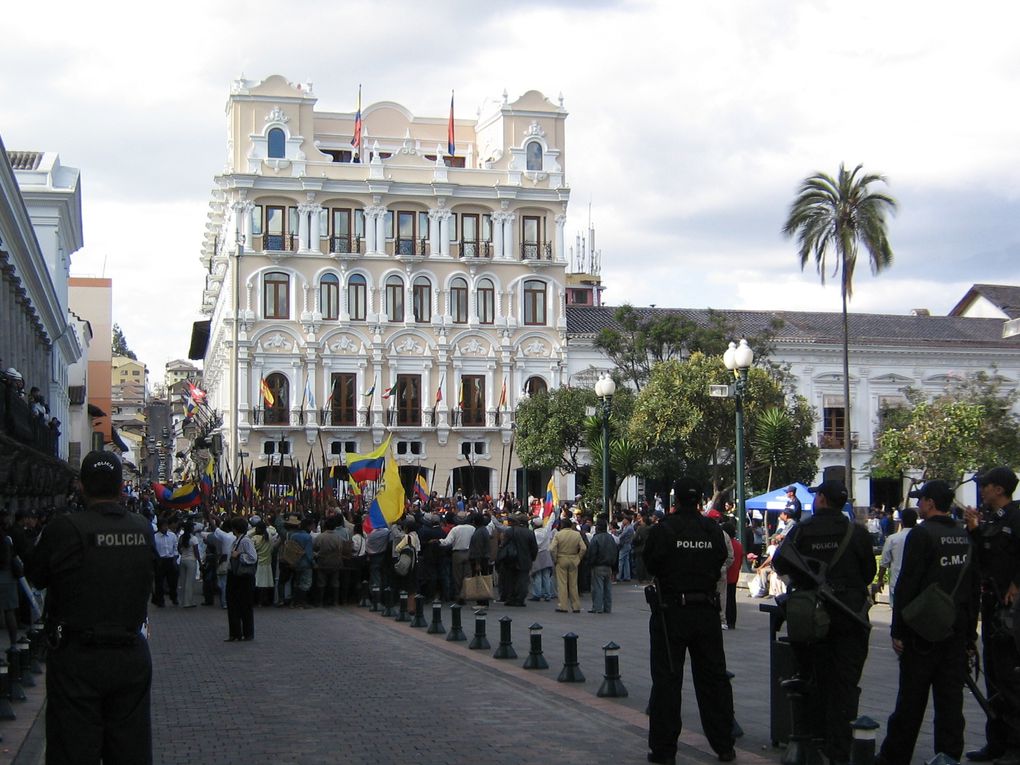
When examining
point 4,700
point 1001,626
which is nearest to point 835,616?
point 1001,626

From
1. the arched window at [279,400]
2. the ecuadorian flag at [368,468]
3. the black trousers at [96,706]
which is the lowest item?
the black trousers at [96,706]

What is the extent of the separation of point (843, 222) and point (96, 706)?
38581 mm

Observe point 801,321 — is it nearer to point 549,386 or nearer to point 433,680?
point 549,386

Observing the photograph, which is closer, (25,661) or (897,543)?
(25,661)

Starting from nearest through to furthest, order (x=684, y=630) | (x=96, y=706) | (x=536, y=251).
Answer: (x=96, y=706) < (x=684, y=630) < (x=536, y=251)

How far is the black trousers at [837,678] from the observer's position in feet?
27.8

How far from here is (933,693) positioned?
8.38 metres

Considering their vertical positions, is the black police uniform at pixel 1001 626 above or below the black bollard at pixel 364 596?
above

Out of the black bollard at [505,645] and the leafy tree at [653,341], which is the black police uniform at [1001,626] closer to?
the black bollard at [505,645]

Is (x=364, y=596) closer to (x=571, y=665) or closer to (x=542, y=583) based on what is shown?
(x=542, y=583)

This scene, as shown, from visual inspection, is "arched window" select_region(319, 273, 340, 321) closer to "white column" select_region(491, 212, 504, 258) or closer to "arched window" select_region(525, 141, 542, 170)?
"white column" select_region(491, 212, 504, 258)

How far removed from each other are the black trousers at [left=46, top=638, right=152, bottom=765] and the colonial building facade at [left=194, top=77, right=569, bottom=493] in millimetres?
49970

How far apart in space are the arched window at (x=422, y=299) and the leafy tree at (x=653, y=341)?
8.04 metres

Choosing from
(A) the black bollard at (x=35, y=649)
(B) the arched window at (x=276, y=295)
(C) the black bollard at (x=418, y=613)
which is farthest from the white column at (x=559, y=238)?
(A) the black bollard at (x=35, y=649)
